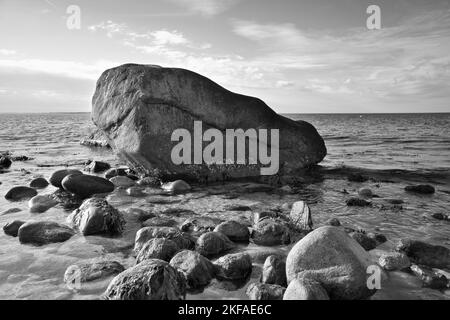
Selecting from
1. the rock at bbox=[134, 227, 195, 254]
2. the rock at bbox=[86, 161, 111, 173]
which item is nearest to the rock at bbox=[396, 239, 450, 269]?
the rock at bbox=[134, 227, 195, 254]

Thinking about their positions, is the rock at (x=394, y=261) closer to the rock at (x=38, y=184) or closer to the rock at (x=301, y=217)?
the rock at (x=301, y=217)

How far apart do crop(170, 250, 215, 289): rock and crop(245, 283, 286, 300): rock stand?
639 millimetres

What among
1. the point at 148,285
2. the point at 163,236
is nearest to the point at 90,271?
the point at 148,285

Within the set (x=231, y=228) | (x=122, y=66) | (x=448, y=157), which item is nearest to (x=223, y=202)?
(x=231, y=228)

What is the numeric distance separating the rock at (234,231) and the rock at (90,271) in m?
2.07

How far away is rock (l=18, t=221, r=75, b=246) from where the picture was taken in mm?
6484

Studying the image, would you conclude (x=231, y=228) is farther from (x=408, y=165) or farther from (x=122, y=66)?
(x=408, y=165)

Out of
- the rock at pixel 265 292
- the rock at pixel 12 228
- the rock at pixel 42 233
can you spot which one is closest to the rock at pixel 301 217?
the rock at pixel 265 292

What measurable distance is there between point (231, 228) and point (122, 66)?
843 cm

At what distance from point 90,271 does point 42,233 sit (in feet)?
7.19

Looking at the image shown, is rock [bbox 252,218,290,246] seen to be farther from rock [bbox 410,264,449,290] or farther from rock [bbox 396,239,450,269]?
rock [bbox 410,264,449,290]

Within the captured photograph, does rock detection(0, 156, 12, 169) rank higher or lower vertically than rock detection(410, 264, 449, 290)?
higher

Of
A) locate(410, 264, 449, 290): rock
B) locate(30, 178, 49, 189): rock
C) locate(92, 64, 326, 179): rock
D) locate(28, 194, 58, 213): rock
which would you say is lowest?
locate(410, 264, 449, 290): rock

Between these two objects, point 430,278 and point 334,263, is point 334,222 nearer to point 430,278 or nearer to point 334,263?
point 430,278
